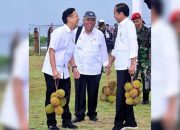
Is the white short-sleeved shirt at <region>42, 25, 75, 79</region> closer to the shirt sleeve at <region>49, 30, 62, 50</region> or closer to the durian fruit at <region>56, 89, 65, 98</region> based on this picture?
the shirt sleeve at <region>49, 30, 62, 50</region>

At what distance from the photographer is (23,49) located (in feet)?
5.27

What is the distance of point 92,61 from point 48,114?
17.4 inches

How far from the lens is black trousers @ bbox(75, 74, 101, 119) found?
3.17 m

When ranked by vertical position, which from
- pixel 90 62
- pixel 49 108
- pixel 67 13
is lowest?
pixel 49 108

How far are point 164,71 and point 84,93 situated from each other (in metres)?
1.81

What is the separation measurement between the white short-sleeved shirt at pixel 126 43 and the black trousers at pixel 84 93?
57 centimetres

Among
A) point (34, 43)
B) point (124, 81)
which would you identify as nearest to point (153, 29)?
point (34, 43)

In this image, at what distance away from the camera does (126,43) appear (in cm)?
259

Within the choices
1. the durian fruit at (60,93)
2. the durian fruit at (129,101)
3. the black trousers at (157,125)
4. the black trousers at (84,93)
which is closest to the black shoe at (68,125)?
the black trousers at (84,93)

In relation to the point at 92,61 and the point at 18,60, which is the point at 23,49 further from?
the point at 92,61

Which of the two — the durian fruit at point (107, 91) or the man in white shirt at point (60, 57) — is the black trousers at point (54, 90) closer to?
the man in white shirt at point (60, 57)

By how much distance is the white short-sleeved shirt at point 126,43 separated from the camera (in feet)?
8.42

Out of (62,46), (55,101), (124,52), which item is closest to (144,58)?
(124,52)

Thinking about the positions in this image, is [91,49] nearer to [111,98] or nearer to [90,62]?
[90,62]
